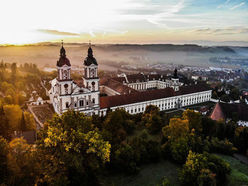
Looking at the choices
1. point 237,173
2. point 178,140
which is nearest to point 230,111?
point 237,173

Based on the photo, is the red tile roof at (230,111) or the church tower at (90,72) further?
the church tower at (90,72)

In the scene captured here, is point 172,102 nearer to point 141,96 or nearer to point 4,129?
point 141,96

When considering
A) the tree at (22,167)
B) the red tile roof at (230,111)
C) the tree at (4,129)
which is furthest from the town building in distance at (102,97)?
the tree at (22,167)

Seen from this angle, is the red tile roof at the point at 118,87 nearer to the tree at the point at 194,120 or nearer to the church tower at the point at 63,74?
the church tower at the point at 63,74

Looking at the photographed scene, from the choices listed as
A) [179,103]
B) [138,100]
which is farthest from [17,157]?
[179,103]

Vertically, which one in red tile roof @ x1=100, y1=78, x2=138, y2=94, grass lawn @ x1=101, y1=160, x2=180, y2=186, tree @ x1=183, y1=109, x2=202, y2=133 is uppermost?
red tile roof @ x1=100, y1=78, x2=138, y2=94

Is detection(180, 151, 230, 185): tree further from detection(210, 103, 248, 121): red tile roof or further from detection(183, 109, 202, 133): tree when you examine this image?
detection(210, 103, 248, 121): red tile roof

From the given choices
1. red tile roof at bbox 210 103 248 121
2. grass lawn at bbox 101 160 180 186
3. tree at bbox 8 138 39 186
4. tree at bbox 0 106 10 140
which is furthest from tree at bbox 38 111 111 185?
red tile roof at bbox 210 103 248 121
